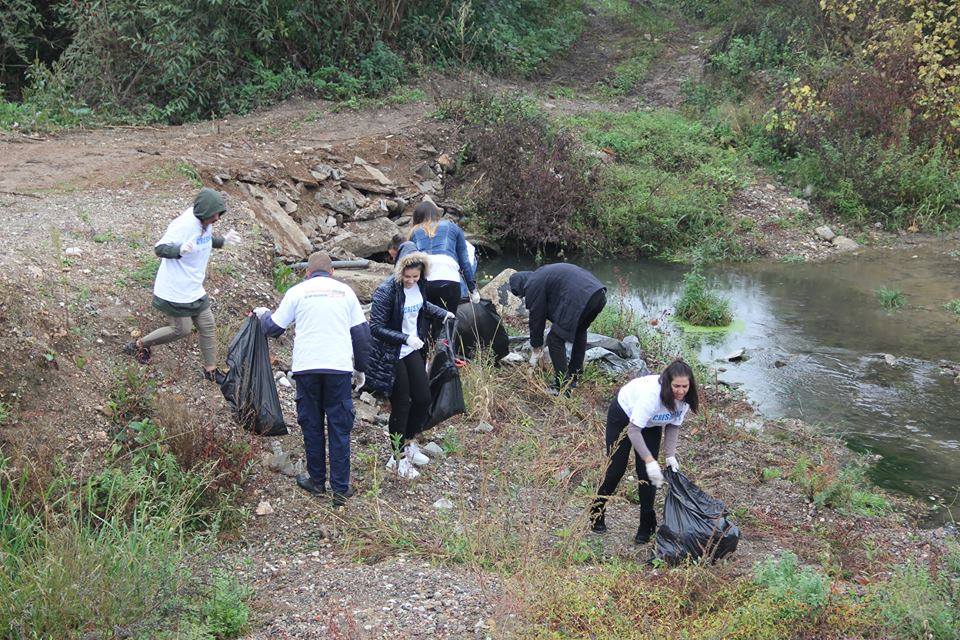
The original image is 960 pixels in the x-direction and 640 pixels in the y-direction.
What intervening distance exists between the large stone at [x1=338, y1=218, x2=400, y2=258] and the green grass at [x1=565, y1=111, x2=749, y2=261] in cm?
326

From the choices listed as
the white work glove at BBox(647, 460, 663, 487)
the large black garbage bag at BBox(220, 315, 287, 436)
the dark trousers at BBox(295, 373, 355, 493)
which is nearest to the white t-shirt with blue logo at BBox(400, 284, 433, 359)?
the dark trousers at BBox(295, 373, 355, 493)

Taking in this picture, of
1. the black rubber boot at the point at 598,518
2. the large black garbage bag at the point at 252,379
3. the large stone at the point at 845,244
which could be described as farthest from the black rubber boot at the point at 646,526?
the large stone at the point at 845,244

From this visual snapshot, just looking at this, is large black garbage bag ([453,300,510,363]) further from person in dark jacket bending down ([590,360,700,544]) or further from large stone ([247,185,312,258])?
large stone ([247,185,312,258])

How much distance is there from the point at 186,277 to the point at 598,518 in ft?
11.1

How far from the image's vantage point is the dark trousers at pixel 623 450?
18.2ft

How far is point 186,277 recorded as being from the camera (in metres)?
6.27

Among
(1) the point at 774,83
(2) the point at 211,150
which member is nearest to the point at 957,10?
(1) the point at 774,83

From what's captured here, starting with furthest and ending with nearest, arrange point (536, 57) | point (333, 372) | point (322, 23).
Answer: point (536, 57) < point (322, 23) < point (333, 372)

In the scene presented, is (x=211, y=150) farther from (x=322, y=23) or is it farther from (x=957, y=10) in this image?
(x=957, y=10)

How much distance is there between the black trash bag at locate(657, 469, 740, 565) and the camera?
5.17 m

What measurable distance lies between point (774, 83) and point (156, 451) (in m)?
14.8

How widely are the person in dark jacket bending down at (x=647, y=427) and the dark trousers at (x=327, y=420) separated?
5.52 ft

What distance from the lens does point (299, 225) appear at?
11.2 metres

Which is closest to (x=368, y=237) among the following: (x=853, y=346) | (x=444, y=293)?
(x=444, y=293)
